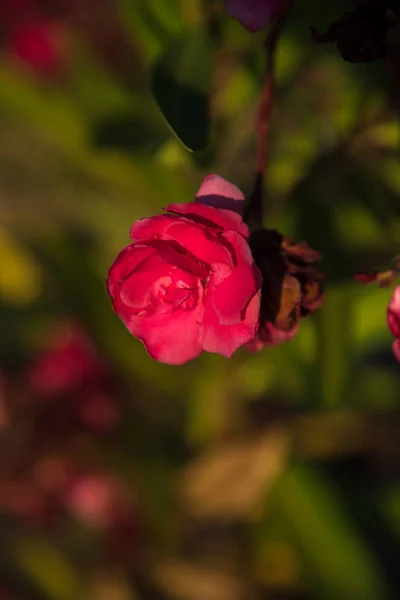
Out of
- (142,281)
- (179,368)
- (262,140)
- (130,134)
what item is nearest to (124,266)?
(142,281)

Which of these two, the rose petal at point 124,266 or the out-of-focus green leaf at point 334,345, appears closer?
the rose petal at point 124,266

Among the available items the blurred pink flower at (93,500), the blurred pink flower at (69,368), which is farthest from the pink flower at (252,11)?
the blurred pink flower at (93,500)

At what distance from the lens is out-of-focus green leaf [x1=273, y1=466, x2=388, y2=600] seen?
1198 millimetres

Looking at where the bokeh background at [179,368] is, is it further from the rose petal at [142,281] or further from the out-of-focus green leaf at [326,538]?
the rose petal at [142,281]

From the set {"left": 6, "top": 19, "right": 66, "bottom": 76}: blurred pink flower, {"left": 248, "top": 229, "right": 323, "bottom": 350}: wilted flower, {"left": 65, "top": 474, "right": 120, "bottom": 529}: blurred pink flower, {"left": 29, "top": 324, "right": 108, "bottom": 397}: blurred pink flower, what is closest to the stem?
{"left": 248, "top": 229, "right": 323, "bottom": 350}: wilted flower

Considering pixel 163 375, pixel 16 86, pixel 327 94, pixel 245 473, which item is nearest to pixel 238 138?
pixel 327 94

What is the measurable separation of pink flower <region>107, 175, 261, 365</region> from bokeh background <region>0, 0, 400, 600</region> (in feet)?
0.77

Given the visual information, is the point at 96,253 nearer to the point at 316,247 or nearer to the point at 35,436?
the point at 35,436

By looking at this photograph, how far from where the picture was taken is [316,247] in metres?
0.75

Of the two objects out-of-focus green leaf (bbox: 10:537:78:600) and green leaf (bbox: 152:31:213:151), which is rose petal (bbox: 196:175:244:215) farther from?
out-of-focus green leaf (bbox: 10:537:78:600)

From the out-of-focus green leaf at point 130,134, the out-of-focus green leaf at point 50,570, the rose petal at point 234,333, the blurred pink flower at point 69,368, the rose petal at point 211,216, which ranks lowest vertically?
the out-of-focus green leaf at point 50,570

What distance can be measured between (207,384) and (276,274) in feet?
1.81

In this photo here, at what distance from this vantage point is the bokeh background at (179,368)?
2.43 ft

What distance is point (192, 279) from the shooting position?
46cm
